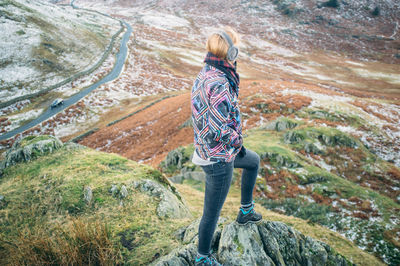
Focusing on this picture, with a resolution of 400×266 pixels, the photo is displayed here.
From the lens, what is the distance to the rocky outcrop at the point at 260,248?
3314 mm

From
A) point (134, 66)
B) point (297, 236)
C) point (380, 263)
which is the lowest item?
point (134, 66)

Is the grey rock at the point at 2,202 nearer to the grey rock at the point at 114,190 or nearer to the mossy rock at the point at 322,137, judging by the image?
the grey rock at the point at 114,190

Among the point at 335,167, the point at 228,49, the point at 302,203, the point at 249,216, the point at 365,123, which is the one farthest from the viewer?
the point at 365,123

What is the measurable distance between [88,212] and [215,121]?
12.7ft

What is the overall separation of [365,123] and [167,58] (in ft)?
192

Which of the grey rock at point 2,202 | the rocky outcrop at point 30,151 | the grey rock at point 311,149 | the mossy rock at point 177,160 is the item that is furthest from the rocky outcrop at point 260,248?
the grey rock at point 311,149

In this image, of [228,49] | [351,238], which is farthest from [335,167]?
[228,49]

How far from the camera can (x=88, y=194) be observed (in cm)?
508

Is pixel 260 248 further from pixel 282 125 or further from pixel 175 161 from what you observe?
pixel 282 125

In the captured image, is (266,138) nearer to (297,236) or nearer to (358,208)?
(358,208)

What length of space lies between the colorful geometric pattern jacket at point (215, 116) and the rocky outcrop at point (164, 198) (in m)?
2.79

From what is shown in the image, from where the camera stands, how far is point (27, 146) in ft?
23.7

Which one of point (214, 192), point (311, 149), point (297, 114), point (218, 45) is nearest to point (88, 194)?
point (214, 192)

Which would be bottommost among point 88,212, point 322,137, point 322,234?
point 322,137
